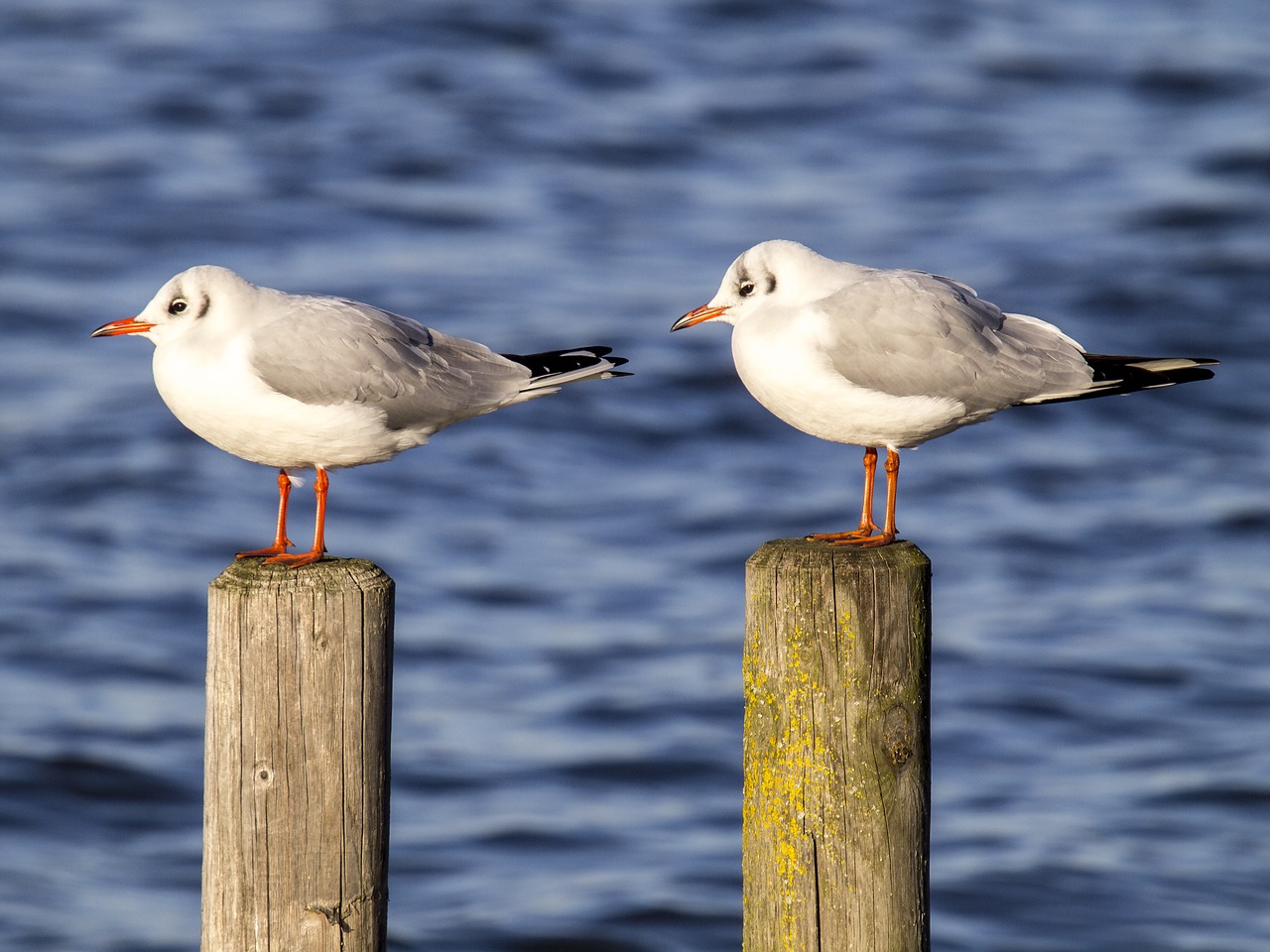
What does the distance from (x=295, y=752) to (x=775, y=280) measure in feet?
6.96

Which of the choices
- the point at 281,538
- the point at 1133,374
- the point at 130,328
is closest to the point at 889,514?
the point at 1133,374

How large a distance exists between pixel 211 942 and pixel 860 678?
1.94 meters

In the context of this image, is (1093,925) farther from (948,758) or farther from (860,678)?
(860,678)

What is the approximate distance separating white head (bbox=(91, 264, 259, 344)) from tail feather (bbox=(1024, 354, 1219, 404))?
255 centimetres

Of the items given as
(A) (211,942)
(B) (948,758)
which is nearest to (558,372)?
(A) (211,942)

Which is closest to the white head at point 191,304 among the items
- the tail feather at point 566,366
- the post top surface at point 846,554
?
the tail feather at point 566,366

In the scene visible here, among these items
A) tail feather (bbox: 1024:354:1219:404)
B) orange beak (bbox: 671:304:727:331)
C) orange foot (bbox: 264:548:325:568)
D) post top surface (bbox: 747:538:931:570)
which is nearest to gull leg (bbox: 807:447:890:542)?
post top surface (bbox: 747:538:931:570)

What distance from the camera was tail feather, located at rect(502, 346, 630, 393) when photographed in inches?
241

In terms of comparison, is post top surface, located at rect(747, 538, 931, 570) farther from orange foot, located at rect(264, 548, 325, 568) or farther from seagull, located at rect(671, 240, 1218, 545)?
orange foot, located at rect(264, 548, 325, 568)

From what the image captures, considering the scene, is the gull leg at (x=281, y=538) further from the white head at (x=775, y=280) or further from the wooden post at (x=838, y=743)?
the wooden post at (x=838, y=743)

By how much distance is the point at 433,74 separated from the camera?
31.3 m

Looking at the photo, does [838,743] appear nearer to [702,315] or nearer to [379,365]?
[702,315]

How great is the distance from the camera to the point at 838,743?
5234 millimetres

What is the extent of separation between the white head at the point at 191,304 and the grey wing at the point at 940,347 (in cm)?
182
